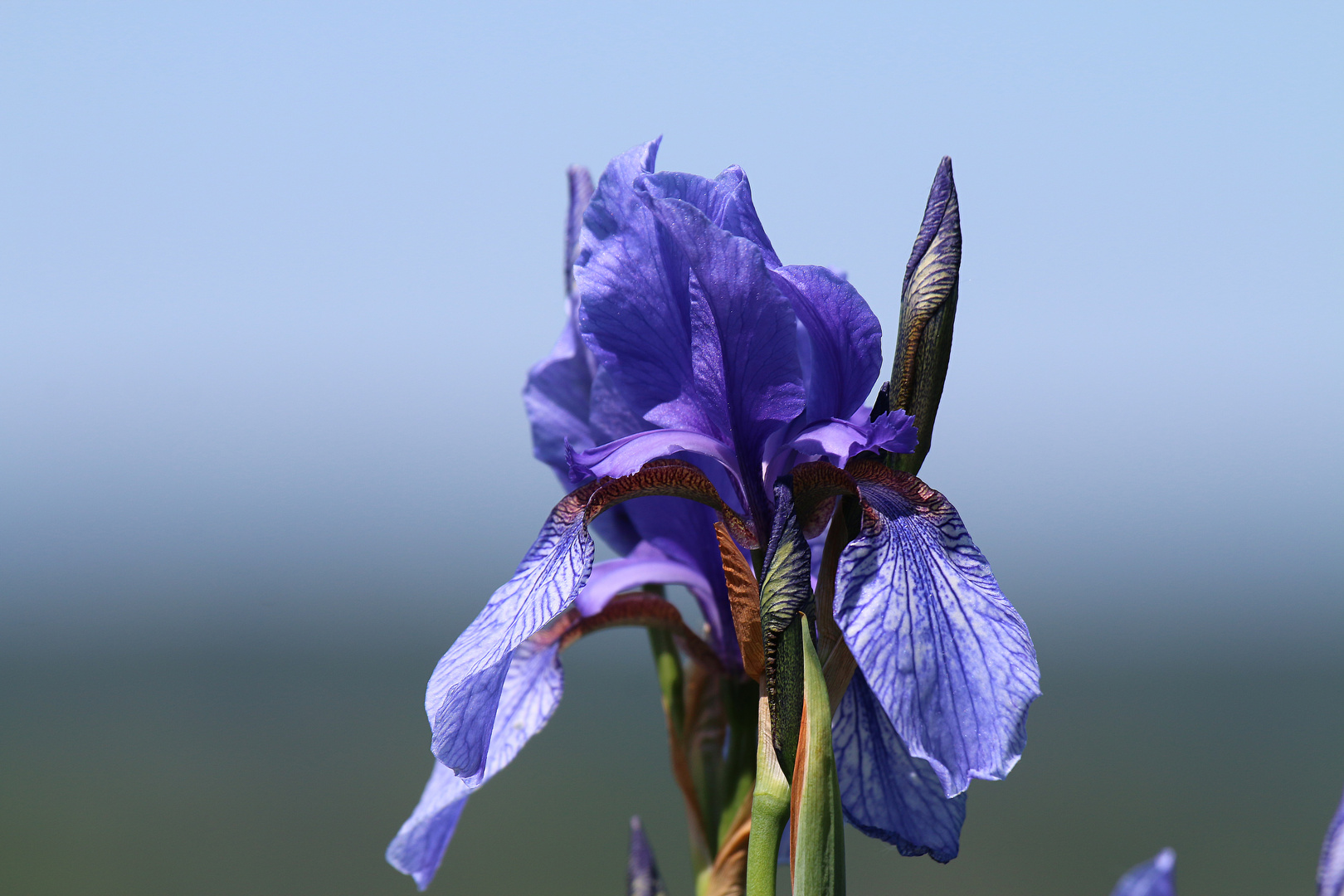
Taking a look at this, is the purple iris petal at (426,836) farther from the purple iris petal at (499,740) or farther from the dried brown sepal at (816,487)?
the dried brown sepal at (816,487)

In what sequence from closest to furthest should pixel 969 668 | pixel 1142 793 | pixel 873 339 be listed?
pixel 969 668 → pixel 873 339 → pixel 1142 793

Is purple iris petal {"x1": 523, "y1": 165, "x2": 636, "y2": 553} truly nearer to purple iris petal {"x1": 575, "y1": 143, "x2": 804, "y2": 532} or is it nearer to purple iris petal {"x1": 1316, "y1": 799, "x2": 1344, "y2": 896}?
purple iris petal {"x1": 575, "y1": 143, "x2": 804, "y2": 532}

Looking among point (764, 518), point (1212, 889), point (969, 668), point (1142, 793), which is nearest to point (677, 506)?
point (764, 518)

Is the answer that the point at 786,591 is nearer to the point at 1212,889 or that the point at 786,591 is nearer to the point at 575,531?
the point at 575,531

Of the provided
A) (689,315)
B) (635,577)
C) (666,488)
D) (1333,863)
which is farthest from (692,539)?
(1333,863)

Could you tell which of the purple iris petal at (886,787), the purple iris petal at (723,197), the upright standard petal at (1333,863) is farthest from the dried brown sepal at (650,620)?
the upright standard petal at (1333,863)
